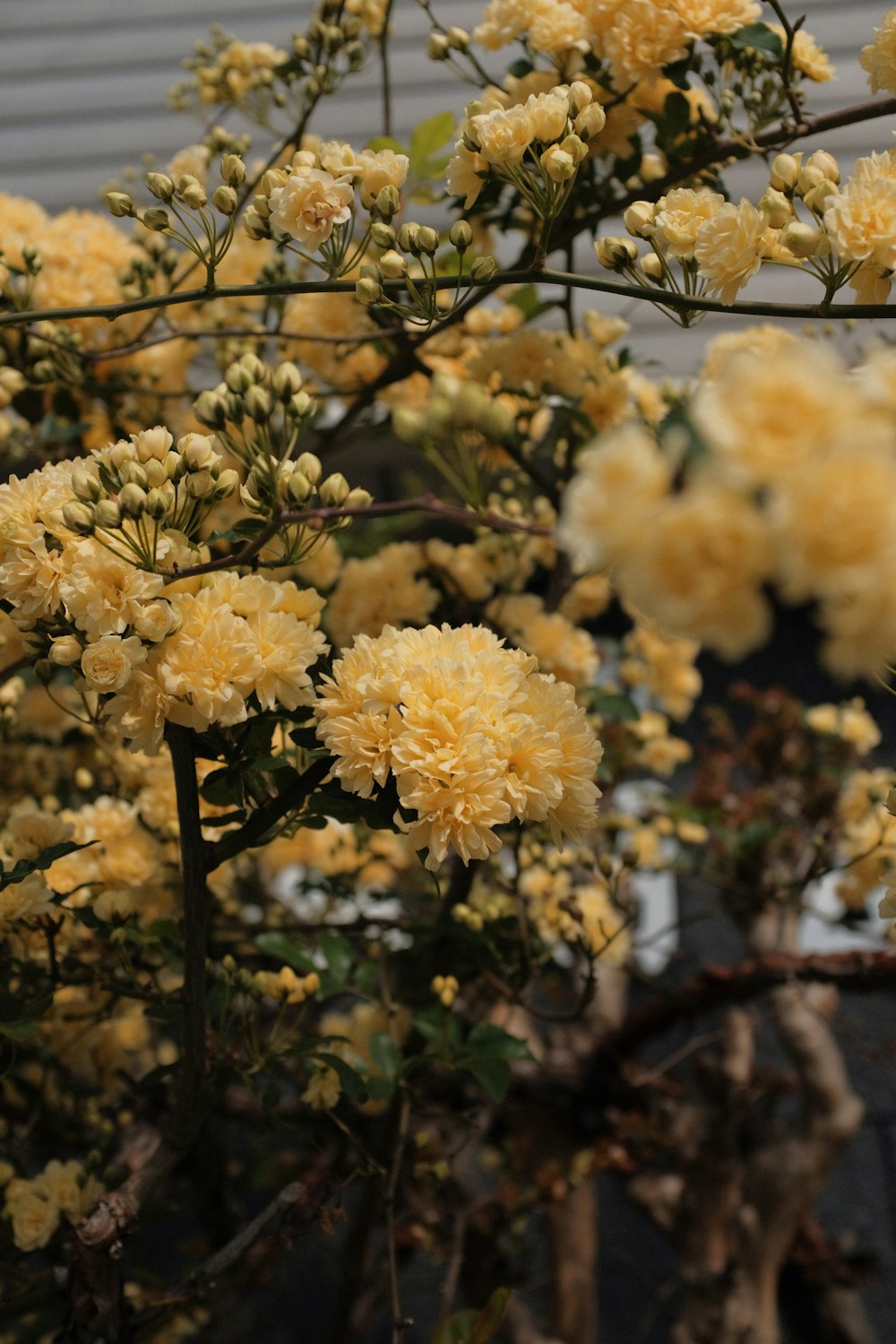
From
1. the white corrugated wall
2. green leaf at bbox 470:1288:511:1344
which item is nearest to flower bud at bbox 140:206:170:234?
green leaf at bbox 470:1288:511:1344

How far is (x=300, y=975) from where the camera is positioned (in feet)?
4.07

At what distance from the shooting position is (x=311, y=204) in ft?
2.41

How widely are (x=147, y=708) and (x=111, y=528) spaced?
0.33 ft

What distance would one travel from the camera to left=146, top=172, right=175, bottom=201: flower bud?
0.76 meters

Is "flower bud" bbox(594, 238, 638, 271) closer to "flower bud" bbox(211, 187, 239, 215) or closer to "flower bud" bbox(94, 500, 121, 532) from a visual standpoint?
"flower bud" bbox(211, 187, 239, 215)

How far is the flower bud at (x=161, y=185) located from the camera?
761 mm

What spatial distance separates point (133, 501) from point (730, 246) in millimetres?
380

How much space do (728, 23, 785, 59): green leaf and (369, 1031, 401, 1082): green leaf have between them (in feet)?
2.81

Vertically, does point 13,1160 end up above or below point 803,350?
below

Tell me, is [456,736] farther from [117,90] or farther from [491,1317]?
[117,90]

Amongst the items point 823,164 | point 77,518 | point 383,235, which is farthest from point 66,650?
point 823,164

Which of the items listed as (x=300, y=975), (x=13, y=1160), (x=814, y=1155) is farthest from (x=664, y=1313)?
(x=13, y=1160)

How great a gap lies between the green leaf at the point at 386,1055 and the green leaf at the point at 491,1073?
0.07 metres

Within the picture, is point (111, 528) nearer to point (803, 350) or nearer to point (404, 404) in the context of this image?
point (803, 350)
